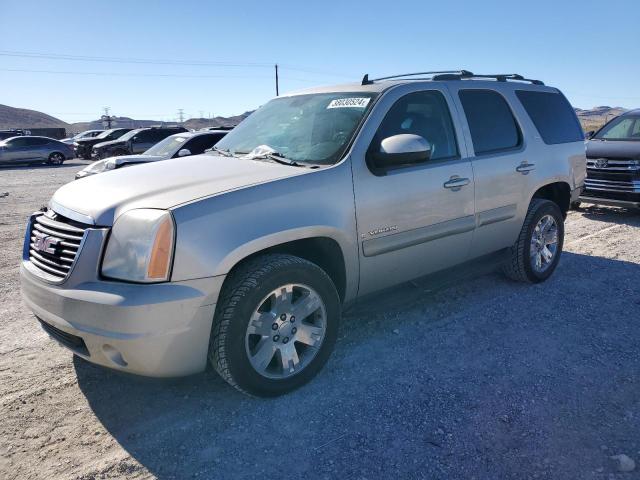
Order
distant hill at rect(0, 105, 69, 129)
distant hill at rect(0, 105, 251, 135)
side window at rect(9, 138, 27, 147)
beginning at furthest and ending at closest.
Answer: distant hill at rect(0, 105, 69, 129), distant hill at rect(0, 105, 251, 135), side window at rect(9, 138, 27, 147)

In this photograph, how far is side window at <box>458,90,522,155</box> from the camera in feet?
13.9

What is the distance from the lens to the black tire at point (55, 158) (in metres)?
24.3

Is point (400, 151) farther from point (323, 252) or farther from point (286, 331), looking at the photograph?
point (286, 331)

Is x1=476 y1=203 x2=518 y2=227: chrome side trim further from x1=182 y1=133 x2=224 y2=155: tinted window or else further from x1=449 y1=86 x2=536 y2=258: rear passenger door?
x1=182 y1=133 x2=224 y2=155: tinted window

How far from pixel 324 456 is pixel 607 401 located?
1.79m

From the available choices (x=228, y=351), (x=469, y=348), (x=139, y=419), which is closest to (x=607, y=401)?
(x=469, y=348)

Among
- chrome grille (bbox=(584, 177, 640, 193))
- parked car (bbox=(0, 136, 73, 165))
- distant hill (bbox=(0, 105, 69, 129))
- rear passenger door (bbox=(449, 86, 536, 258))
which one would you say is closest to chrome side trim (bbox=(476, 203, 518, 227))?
rear passenger door (bbox=(449, 86, 536, 258))

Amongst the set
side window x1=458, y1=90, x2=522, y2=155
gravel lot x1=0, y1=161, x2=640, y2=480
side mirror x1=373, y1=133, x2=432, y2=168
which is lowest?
gravel lot x1=0, y1=161, x2=640, y2=480

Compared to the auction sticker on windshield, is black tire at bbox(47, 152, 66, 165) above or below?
below

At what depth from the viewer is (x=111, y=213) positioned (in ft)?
9.09

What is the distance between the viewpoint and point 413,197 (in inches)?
142

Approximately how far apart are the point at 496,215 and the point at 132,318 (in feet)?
10.3

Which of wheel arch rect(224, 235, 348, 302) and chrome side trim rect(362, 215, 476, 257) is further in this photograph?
chrome side trim rect(362, 215, 476, 257)

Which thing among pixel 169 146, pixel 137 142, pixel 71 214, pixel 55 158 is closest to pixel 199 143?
pixel 169 146
